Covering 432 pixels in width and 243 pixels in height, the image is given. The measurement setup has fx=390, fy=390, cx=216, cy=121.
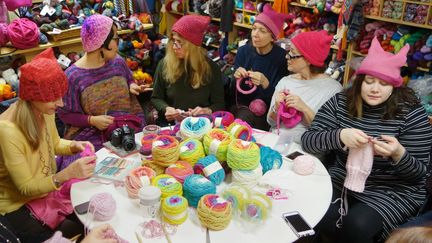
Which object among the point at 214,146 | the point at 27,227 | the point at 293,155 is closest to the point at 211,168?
the point at 214,146

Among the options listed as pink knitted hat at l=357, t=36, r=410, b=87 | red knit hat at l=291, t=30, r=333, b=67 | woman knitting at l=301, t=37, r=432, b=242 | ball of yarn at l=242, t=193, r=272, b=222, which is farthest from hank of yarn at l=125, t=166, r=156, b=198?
red knit hat at l=291, t=30, r=333, b=67

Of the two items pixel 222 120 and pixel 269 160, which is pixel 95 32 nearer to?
pixel 222 120

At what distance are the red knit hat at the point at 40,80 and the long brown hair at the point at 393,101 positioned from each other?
1.42 meters

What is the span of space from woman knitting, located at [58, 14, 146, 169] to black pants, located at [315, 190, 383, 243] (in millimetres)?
1290

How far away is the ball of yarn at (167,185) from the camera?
149 cm

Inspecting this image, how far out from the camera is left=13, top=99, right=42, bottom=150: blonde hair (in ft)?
5.32

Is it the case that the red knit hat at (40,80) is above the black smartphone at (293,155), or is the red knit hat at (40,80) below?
above

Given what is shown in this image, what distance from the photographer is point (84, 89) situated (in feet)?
7.68

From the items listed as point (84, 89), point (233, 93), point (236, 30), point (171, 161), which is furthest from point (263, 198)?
point (236, 30)

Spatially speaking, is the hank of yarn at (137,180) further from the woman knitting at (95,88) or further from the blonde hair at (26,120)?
the woman knitting at (95,88)

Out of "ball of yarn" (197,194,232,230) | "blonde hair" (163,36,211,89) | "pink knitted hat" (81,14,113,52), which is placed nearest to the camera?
"ball of yarn" (197,194,232,230)

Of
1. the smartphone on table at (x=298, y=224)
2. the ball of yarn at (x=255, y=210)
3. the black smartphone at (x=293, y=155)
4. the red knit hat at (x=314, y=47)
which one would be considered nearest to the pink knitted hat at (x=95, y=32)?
the red knit hat at (x=314, y=47)

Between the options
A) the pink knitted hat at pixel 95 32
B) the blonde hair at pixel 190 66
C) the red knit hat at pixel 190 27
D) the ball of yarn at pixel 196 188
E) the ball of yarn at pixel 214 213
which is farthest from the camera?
the blonde hair at pixel 190 66

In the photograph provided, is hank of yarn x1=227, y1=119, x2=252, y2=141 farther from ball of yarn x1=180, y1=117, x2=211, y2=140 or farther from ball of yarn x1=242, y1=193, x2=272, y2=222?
ball of yarn x1=242, y1=193, x2=272, y2=222
